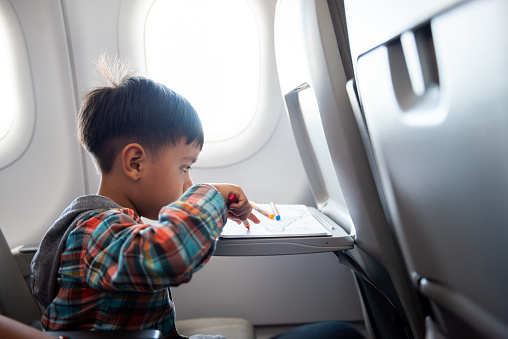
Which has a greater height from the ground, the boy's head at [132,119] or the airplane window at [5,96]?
the airplane window at [5,96]

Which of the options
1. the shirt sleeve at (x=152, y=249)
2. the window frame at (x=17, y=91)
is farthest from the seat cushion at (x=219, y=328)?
the window frame at (x=17, y=91)

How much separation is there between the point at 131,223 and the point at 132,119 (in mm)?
258

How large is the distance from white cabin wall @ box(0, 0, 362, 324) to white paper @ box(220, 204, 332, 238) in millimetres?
428

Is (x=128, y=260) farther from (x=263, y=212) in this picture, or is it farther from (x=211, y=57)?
(x=211, y=57)

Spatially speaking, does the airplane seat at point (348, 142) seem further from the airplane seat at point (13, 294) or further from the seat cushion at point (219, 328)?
the airplane seat at point (13, 294)

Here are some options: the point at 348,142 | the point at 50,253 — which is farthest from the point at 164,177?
the point at 348,142

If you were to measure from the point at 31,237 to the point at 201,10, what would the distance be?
115cm

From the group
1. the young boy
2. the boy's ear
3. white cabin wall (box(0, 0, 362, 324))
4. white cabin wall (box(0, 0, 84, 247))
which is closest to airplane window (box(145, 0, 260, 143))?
white cabin wall (box(0, 0, 362, 324))

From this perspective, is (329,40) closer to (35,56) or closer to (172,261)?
(172,261)

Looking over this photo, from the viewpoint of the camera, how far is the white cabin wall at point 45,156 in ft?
4.67

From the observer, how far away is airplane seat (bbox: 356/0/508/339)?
383mm

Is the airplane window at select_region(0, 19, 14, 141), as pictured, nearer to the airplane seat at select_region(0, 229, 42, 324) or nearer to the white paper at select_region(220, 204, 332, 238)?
the airplane seat at select_region(0, 229, 42, 324)

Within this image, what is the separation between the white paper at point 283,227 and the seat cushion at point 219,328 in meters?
0.41

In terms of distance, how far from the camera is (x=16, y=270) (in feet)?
Answer: 3.57
